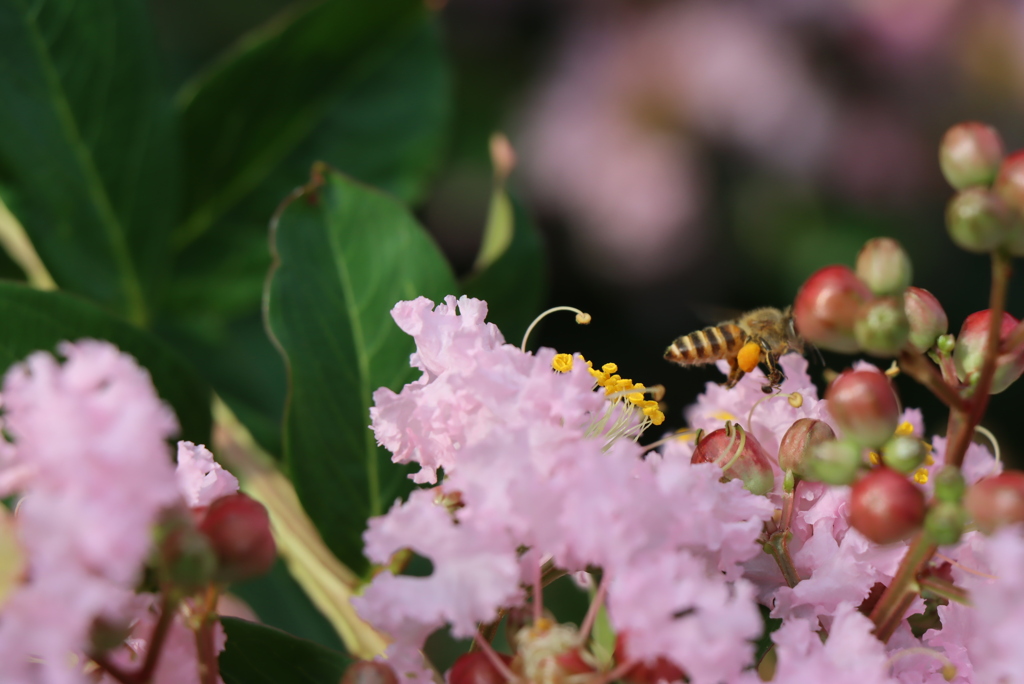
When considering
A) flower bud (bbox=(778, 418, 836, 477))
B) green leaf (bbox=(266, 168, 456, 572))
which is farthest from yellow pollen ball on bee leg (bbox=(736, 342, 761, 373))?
green leaf (bbox=(266, 168, 456, 572))

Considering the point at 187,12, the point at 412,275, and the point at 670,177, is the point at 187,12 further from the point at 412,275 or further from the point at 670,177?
the point at 412,275

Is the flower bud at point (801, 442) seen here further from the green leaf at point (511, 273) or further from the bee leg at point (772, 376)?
the green leaf at point (511, 273)

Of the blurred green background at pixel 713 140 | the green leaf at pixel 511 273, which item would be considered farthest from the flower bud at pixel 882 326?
the blurred green background at pixel 713 140

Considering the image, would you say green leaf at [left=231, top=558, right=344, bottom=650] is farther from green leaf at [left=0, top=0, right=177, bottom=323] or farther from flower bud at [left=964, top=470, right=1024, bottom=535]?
flower bud at [left=964, top=470, right=1024, bottom=535]

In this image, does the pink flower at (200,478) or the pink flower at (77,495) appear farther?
the pink flower at (200,478)

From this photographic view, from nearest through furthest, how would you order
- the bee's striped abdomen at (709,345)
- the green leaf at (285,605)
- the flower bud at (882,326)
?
the flower bud at (882,326) → the bee's striped abdomen at (709,345) → the green leaf at (285,605)

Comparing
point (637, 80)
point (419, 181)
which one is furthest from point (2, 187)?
point (637, 80)
